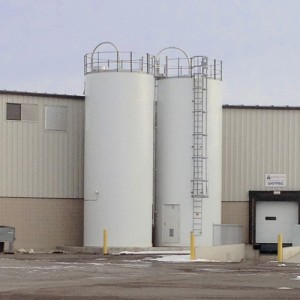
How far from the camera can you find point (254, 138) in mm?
54156

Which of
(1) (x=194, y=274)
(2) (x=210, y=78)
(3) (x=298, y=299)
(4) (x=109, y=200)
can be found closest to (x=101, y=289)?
(3) (x=298, y=299)

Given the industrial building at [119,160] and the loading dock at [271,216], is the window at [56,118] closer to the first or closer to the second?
the industrial building at [119,160]

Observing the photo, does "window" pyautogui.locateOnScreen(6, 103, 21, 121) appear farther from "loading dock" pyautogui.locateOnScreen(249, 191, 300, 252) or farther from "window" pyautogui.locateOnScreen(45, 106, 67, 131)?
"loading dock" pyautogui.locateOnScreen(249, 191, 300, 252)

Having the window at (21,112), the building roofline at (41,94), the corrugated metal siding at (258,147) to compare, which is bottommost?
the corrugated metal siding at (258,147)

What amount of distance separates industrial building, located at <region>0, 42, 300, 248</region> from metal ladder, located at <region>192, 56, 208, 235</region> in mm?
48

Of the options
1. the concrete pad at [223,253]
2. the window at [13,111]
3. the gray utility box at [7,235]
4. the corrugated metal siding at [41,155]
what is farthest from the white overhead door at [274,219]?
the gray utility box at [7,235]

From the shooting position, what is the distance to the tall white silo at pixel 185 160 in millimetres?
50531

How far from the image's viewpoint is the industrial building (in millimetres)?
49188

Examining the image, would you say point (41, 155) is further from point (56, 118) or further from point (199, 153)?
point (199, 153)

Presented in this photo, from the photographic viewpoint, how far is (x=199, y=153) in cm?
5047

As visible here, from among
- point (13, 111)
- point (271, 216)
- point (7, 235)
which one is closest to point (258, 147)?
point (271, 216)

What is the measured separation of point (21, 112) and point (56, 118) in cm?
189

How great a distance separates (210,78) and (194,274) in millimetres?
24133

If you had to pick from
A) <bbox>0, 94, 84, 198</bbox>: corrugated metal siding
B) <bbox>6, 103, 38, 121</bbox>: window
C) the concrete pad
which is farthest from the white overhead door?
<bbox>6, 103, 38, 121</bbox>: window
